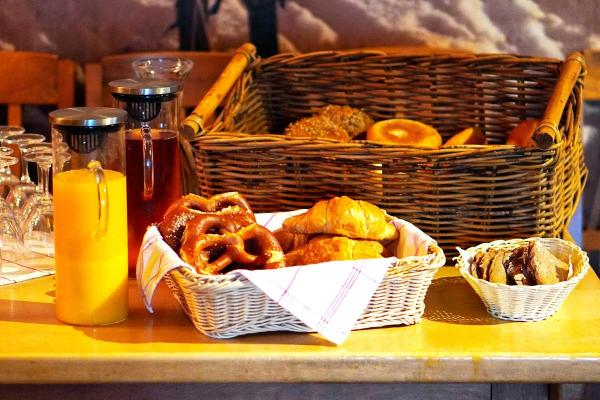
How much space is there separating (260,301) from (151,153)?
0.32 m

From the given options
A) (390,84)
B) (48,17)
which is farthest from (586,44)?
(48,17)

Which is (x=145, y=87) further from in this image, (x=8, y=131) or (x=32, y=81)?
(x=32, y=81)

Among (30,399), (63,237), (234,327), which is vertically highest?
(63,237)

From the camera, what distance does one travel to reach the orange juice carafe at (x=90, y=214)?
49.6 inches

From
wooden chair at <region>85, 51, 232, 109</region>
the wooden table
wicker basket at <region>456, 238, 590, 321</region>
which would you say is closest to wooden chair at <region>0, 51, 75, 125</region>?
wooden chair at <region>85, 51, 232, 109</region>

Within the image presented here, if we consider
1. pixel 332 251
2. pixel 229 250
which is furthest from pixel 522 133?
pixel 229 250

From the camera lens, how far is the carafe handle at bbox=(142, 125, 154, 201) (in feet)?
4.67

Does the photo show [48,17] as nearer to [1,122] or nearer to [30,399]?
[1,122]

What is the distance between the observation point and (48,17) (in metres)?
2.57

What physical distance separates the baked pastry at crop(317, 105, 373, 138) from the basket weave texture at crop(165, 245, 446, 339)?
0.66 metres

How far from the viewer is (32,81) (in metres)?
2.44

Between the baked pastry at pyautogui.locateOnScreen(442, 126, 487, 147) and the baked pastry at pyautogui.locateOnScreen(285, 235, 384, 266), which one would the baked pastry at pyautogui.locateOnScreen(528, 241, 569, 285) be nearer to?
the baked pastry at pyautogui.locateOnScreen(285, 235, 384, 266)

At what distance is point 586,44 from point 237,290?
1631 millimetres

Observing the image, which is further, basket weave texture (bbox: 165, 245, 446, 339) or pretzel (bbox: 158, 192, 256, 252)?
pretzel (bbox: 158, 192, 256, 252)
